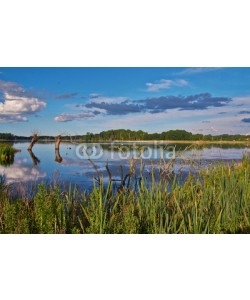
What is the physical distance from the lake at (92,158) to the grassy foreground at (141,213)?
0.74 metres

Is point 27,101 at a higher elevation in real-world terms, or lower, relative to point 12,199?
higher

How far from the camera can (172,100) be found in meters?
5.84

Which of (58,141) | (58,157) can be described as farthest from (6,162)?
(58,141)

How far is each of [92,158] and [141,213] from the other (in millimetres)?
1484

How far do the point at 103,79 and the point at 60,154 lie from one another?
4.57 feet

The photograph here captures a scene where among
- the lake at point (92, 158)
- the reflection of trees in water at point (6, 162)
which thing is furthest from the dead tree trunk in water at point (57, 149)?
the reflection of trees in water at point (6, 162)

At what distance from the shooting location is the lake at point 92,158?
5.43 m

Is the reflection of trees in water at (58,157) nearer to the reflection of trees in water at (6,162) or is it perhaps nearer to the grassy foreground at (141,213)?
the reflection of trees in water at (6,162)

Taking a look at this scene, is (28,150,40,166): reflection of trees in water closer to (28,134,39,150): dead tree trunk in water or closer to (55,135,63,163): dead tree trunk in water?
(28,134,39,150): dead tree trunk in water

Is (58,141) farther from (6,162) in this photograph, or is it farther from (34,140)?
(6,162)
